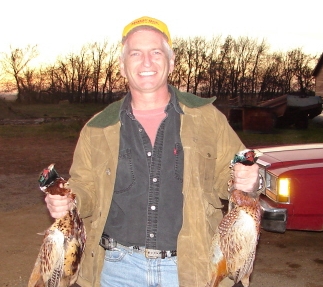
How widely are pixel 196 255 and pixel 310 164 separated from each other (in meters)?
3.47

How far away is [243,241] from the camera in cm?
257

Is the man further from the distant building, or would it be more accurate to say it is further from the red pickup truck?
the distant building

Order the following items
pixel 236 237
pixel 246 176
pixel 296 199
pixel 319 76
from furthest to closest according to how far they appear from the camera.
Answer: pixel 319 76 < pixel 296 199 < pixel 236 237 < pixel 246 176

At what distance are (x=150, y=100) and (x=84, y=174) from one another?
0.58 metres

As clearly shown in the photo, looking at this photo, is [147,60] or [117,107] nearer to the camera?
[147,60]

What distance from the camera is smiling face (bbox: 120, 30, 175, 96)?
2695 millimetres

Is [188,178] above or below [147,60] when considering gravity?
below

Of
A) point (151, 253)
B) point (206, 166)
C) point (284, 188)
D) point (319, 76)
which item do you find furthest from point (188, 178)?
point (319, 76)

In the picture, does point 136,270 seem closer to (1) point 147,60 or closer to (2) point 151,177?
(2) point 151,177

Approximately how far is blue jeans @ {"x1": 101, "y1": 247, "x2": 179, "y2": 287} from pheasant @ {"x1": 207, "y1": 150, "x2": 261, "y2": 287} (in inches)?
9.4

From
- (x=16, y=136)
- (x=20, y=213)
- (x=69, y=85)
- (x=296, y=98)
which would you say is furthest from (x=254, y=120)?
(x=69, y=85)

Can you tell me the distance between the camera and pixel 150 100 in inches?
109

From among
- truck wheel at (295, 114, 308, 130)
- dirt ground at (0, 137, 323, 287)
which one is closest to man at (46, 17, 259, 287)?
dirt ground at (0, 137, 323, 287)

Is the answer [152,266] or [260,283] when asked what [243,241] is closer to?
[152,266]
